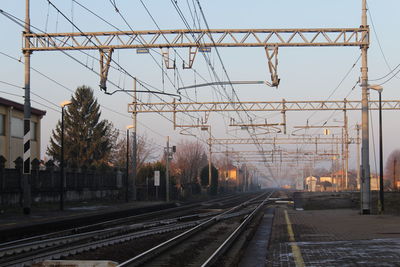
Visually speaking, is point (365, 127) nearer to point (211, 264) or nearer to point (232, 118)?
point (211, 264)

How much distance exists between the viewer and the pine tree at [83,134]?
211 ft

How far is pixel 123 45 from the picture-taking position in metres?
25.1

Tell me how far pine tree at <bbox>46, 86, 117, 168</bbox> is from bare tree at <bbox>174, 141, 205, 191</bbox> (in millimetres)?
12562

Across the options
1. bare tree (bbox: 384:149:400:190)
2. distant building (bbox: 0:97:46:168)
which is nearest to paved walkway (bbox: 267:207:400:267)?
distant building (bbox: 0:97:46:168)

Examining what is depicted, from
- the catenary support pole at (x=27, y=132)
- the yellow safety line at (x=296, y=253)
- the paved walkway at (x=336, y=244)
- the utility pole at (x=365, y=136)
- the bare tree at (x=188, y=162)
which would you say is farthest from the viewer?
the bare tree at (x=188, y=162)

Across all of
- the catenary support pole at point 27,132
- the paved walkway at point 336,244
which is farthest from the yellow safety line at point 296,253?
the catenary support pole at point 27,132

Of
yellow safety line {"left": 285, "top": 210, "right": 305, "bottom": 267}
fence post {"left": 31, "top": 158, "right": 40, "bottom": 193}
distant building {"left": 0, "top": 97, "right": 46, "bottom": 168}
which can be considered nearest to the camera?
yellow safety line {"left": 285, "top": 210, "right": 305, "bottom": 267}

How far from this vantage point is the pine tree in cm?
6444

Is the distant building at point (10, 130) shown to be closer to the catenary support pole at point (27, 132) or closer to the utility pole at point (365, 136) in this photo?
the catenary support pole at point (27, 132)

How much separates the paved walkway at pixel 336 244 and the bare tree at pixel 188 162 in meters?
51.9

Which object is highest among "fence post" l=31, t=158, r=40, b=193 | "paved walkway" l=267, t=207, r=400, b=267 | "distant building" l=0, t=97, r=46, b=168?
"distant building" l=0, t=97, r=46, b=168

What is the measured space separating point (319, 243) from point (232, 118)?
35848 mm

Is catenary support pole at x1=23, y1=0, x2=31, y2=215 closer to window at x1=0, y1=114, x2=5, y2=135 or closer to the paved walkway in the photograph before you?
the paved walkway

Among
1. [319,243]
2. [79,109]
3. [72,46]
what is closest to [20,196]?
[72,46]
